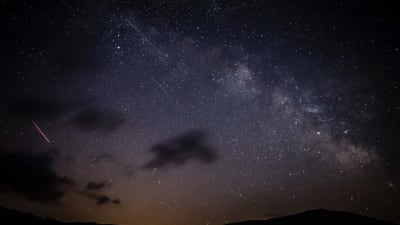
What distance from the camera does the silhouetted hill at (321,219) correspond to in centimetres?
8400

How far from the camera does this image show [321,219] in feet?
304

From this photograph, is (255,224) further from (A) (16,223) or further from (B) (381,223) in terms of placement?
(A) (16,223)

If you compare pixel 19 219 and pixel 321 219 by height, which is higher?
pixel 19 219

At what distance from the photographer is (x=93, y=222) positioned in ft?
304

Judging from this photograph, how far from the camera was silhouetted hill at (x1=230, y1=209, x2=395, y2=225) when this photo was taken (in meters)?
84.0

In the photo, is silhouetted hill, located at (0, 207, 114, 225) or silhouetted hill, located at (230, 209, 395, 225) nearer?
silhouetted hill, located at (0, 207, 114, 225)

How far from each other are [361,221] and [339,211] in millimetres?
12834

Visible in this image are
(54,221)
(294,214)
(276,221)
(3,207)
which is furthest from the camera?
(294,214)

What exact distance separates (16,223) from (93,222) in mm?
26168

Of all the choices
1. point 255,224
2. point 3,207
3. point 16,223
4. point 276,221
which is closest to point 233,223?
point 255,224

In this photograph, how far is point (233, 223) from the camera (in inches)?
3762

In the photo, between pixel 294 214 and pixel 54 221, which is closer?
pixel 54 221

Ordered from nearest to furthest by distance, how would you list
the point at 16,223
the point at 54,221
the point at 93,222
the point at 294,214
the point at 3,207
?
1. the point at 16,223
2. the point at 54,221
3. the point at 3,207
4. the point at 93,222
5. the point at 294,214

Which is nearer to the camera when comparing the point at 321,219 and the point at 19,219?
the point at 19,219
